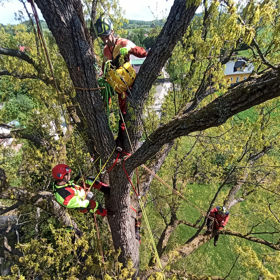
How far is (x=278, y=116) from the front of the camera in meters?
6.62

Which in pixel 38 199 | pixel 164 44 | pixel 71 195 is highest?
pixel 164 44

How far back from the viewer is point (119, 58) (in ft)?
9.66

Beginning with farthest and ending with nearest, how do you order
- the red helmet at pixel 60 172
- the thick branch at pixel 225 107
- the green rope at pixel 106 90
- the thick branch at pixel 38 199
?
the red helmet at pixel 60 172
the thick branch at pixel 38 199
the green rope at pixel 106 90
the thick branch at pixel 225 107

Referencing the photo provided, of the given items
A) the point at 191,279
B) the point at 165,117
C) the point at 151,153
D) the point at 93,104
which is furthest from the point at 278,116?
the point at 93,104

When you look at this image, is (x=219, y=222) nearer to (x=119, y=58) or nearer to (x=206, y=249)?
(x=119, y=58)

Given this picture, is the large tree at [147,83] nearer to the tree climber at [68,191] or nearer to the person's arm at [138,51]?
the tree climber at [68,191]

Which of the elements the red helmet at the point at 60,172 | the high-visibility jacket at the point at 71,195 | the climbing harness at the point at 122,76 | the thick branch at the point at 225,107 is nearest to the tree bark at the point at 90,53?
the climbing harness at the point at 122,76

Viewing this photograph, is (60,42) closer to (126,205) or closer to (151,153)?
(151,153)

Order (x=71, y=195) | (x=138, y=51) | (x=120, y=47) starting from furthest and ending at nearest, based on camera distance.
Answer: (x=71, y=195) → (x=120, y=47) → (x=138, y=51)

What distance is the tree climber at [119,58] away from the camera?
281 centimetres

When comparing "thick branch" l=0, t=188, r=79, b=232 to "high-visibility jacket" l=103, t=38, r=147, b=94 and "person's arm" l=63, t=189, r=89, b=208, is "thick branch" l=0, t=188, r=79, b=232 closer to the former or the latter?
"person's arm" l=63, t=189, r=89, b=208

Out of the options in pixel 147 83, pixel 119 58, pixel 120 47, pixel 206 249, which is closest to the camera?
pixel 147 83

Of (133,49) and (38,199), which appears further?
(38,199)

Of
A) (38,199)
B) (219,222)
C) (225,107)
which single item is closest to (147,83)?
(225,107)
